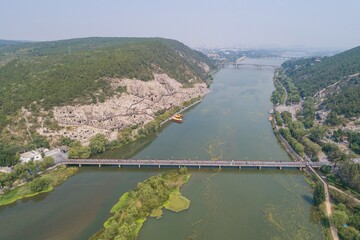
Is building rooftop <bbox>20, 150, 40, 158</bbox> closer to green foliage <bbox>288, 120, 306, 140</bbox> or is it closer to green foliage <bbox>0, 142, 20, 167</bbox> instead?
green foliage <bbox>0, 142, 20, 167</bbox>

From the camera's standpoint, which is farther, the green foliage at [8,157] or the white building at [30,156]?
the white building at [30,156]

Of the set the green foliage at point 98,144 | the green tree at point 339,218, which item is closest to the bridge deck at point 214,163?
the green foliage at point 98,144

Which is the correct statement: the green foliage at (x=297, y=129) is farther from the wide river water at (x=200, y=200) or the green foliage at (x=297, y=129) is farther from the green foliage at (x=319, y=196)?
the green foliage at (x=319, y=196)

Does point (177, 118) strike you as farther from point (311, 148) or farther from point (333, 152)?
point (333, 152)

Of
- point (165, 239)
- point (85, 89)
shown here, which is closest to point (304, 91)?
point (85, 89)

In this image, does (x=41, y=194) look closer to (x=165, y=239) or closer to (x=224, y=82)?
(x=165, y=239)

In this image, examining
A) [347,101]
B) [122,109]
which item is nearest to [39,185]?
[122,109]
